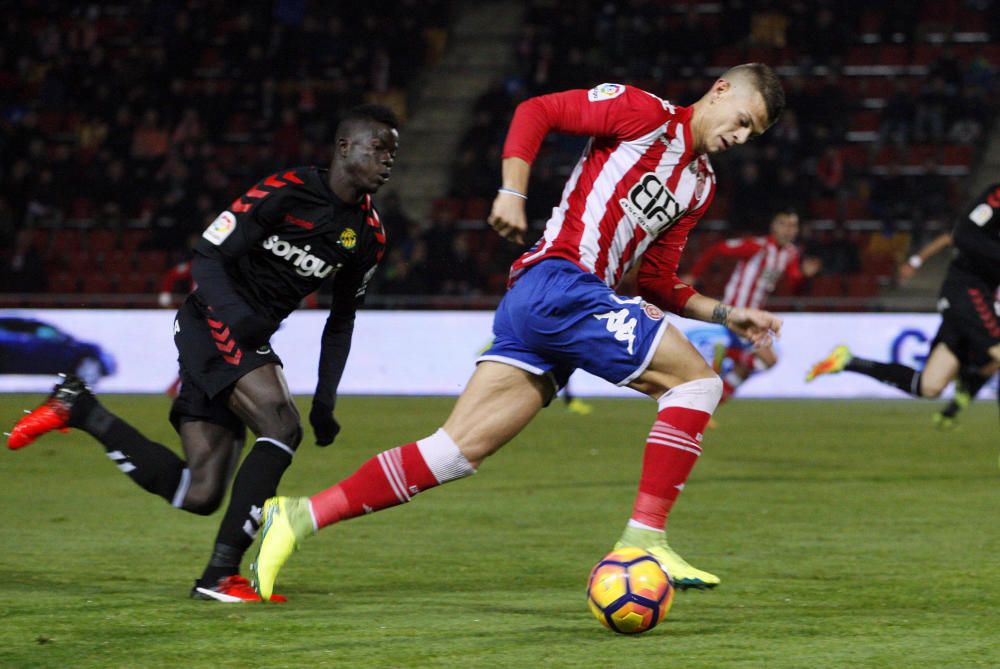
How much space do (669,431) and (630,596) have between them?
0.61 meters

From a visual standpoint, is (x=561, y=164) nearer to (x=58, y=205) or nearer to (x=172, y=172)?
(x=172, y=172)

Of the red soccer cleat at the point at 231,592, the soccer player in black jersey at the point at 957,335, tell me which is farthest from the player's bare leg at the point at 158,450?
the soccer player in black jersey at the point at 957,335

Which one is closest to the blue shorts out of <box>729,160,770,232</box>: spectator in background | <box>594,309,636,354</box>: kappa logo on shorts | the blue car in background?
<box>594,309,636,354</box>: kappa logo on shorts

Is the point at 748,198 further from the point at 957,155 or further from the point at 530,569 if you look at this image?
the point at 530,569

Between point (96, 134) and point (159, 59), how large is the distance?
1964 millimetres

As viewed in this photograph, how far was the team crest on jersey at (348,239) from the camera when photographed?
204 inches

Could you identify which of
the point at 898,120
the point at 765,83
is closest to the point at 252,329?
the point at 765,83

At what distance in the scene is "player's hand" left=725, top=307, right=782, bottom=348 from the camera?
182 inches

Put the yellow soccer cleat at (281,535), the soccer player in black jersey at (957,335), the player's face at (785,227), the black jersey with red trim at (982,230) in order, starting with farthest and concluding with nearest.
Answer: the player's face at (785,227) → the soccer player in black jersey at (957,335) → the black jersey with red trim at (982,230) → the yellow soccer cleat at (281,535)

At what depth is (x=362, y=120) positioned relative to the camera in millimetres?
5121

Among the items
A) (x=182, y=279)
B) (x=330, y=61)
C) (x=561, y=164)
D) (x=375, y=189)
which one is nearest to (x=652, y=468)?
(x=375, y=189)

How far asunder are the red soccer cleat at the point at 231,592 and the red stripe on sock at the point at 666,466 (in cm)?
125

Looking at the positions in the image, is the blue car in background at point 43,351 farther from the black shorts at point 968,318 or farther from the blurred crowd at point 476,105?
the black shorts at point 968,318

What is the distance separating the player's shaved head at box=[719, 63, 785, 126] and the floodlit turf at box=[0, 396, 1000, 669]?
5.28 ft
